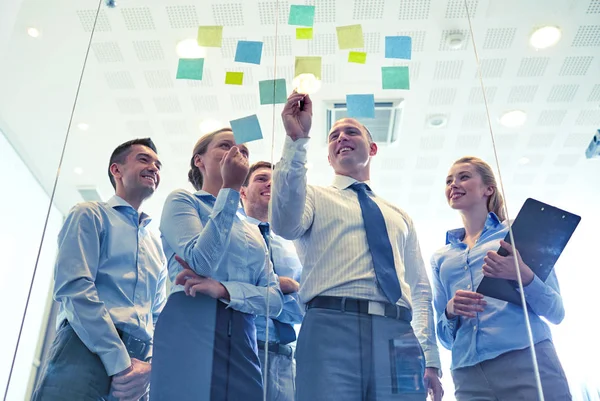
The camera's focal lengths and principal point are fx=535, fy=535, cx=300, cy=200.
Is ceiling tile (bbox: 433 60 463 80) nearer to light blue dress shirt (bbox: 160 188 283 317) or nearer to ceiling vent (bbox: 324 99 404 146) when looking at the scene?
ceiling vent (bbox: 324 99 404 146)

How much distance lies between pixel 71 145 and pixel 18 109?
0.35m

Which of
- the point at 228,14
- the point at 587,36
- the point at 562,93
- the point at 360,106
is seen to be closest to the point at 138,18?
the point at 228,14

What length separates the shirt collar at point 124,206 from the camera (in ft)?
5.23

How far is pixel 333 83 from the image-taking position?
3582 millimetres

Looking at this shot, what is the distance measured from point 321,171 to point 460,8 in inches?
48.9

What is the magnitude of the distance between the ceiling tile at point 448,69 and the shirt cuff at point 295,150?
245cm

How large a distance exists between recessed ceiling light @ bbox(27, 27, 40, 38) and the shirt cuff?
243 cm

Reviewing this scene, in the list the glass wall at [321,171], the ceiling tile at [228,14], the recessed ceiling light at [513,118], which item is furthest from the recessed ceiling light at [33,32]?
the recessed ceiling light at [513,118]

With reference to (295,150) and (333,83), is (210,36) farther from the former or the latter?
(333,83)

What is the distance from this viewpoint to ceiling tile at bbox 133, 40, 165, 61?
10.9ft

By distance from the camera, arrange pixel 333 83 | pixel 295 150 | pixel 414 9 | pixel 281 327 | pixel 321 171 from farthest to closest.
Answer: pixel 333 83 < pixel 321 171 < pixel 414 9 < pixel 281 327 < pixel 295 150

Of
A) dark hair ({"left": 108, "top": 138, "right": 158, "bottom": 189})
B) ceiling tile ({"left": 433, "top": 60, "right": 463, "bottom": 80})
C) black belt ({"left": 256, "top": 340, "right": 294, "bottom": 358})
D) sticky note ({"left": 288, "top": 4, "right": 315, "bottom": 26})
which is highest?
ceiling tile ({"left": 433, "top": 60, "right": 463, "bottom": 80})

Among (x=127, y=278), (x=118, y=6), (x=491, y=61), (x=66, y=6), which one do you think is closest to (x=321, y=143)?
(x=491, y=61)

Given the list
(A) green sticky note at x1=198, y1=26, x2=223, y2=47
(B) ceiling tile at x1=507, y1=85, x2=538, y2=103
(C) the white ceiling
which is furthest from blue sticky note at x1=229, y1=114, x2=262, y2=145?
(B) ceiling tile at x1=507, y1=85, x2=538, y2=103
